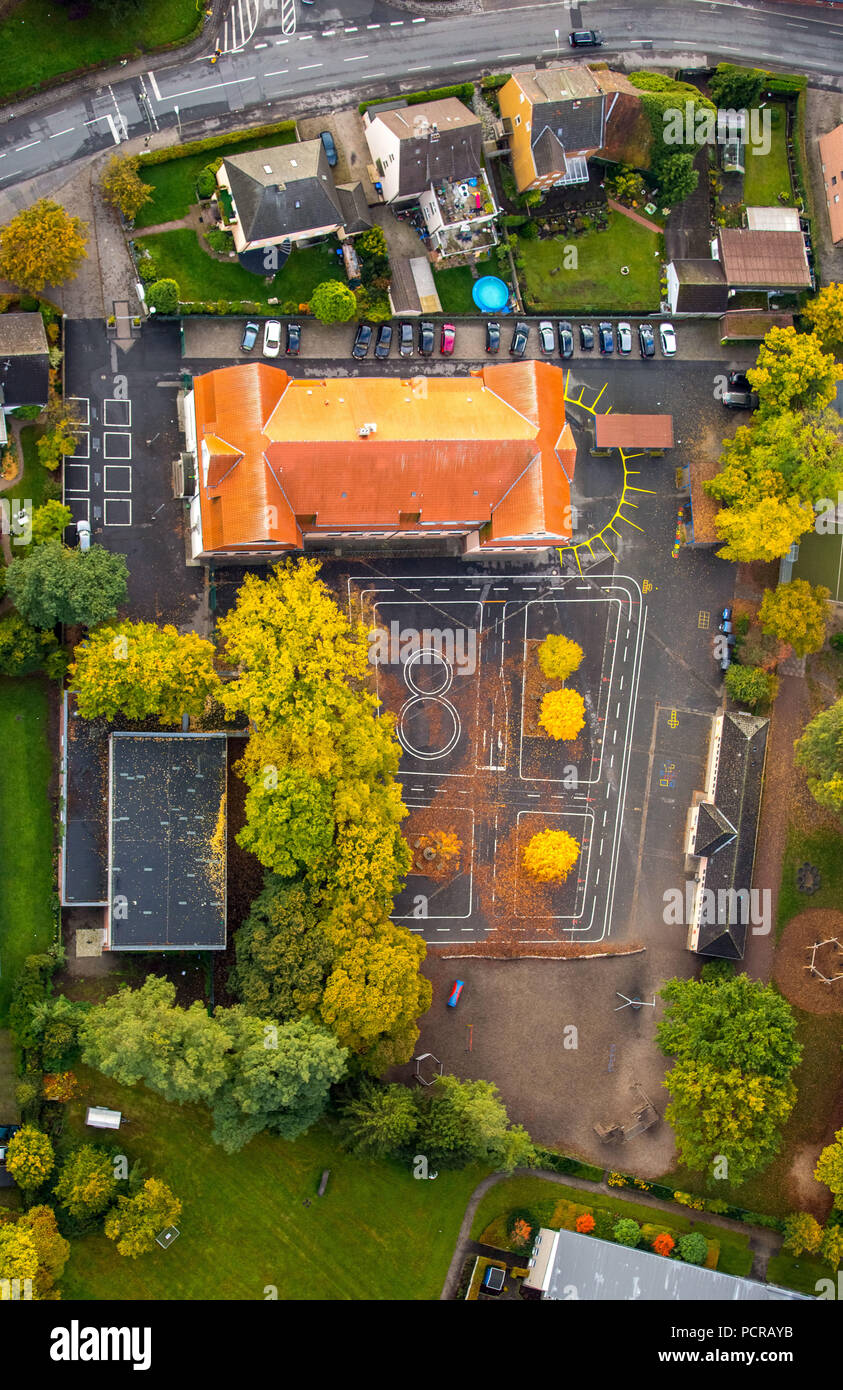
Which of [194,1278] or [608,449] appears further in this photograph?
[608,449]

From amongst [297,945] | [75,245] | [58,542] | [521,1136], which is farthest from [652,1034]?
[75,245]

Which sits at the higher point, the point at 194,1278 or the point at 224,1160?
the point at 224,1160

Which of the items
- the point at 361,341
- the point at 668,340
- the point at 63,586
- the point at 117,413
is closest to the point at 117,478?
the point at 117,413

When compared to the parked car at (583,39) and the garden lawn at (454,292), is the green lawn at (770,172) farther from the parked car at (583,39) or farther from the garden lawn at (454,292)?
the garden lawn at (454,292)

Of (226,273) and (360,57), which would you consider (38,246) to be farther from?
(360,57)

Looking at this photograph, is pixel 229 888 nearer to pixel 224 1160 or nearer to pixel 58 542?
pixel 224 1160

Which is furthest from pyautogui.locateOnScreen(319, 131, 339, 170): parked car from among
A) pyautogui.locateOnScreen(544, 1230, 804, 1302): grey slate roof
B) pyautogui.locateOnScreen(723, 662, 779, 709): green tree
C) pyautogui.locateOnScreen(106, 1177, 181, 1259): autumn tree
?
pyautogui.locateOnScreen(544, 1230, 804, 1302): grey slate roof

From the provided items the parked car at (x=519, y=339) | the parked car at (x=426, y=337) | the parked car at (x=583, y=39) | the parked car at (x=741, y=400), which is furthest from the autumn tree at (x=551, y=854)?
the parked car at (x=583, y=39)
